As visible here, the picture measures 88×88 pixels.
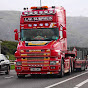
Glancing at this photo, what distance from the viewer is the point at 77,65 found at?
31.3 metres

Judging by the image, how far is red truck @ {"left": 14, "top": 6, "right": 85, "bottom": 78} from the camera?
876 inches

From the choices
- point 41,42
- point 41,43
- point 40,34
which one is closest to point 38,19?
point 40,34

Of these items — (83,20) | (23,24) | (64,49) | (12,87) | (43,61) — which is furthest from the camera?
(83,20)

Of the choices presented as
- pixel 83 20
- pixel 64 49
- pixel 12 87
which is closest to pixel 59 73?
pixel 64 49

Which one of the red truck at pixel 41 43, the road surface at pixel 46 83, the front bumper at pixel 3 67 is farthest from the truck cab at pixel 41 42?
the front bumper at pixel 3 67

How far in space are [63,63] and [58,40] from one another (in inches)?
66.8

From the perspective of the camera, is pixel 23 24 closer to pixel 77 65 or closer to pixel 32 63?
pixel 32 63

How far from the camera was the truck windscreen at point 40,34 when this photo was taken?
22992 millimetres

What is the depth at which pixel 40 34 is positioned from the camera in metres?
23.2

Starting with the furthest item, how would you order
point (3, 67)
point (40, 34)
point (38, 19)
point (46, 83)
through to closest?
point (3, 67) < point (38, 19) < point (40, 34) < point (46, 83)

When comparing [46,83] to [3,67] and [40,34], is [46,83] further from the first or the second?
[3,67]

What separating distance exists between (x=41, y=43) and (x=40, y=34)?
0.81m

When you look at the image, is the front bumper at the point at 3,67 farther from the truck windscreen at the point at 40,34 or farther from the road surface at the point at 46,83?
the road surface at the point at 46,83

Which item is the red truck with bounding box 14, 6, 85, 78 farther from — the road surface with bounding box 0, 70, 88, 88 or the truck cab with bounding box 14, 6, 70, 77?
the road surface with bounding box 0, 70, 88, 88
